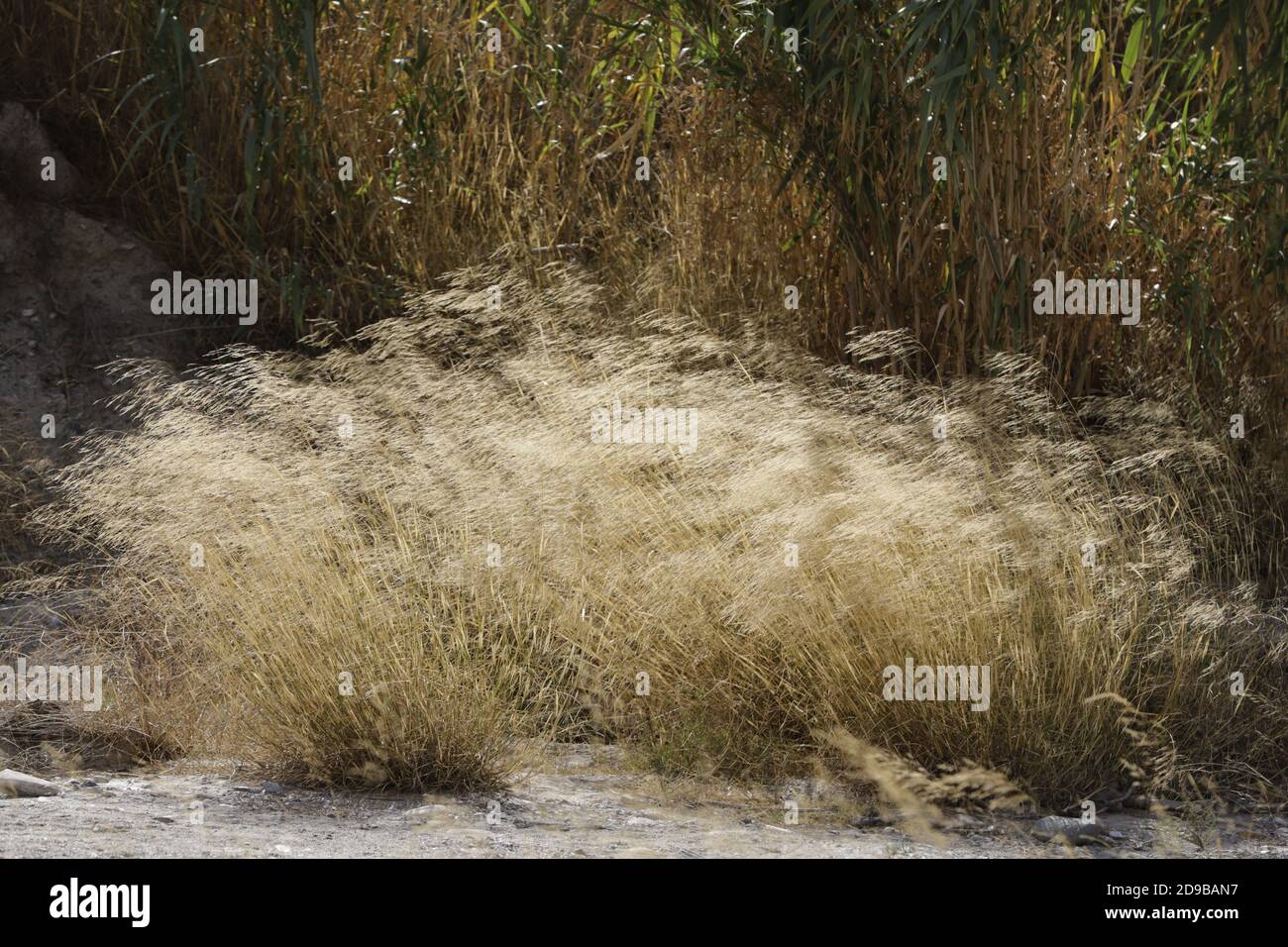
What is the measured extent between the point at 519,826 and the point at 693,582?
882mm

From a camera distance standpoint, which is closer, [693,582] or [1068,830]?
[1068,830]

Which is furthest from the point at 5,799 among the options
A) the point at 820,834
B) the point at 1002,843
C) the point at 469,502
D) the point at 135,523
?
the point at 1002,843

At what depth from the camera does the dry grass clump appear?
154 inches

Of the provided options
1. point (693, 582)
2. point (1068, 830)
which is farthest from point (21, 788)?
point (1068, 830)

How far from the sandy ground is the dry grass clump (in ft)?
0.46

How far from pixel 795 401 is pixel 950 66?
1.24 metres

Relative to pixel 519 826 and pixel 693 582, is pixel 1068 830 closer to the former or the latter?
pixel 693 582

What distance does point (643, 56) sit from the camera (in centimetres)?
622

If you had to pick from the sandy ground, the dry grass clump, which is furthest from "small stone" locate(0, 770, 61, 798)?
the dry grass clump

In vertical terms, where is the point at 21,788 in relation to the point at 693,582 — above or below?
below

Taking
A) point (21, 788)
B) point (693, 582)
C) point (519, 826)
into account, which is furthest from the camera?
point (693, 582)

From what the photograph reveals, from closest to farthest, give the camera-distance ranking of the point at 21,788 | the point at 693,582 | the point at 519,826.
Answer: the point at 519,826
the point at 21,788
the point at 693,582

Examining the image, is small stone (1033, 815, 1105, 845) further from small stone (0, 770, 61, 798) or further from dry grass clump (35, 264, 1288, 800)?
small stone (0, 770, 61, 798)

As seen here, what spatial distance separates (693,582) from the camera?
4.15 metres
